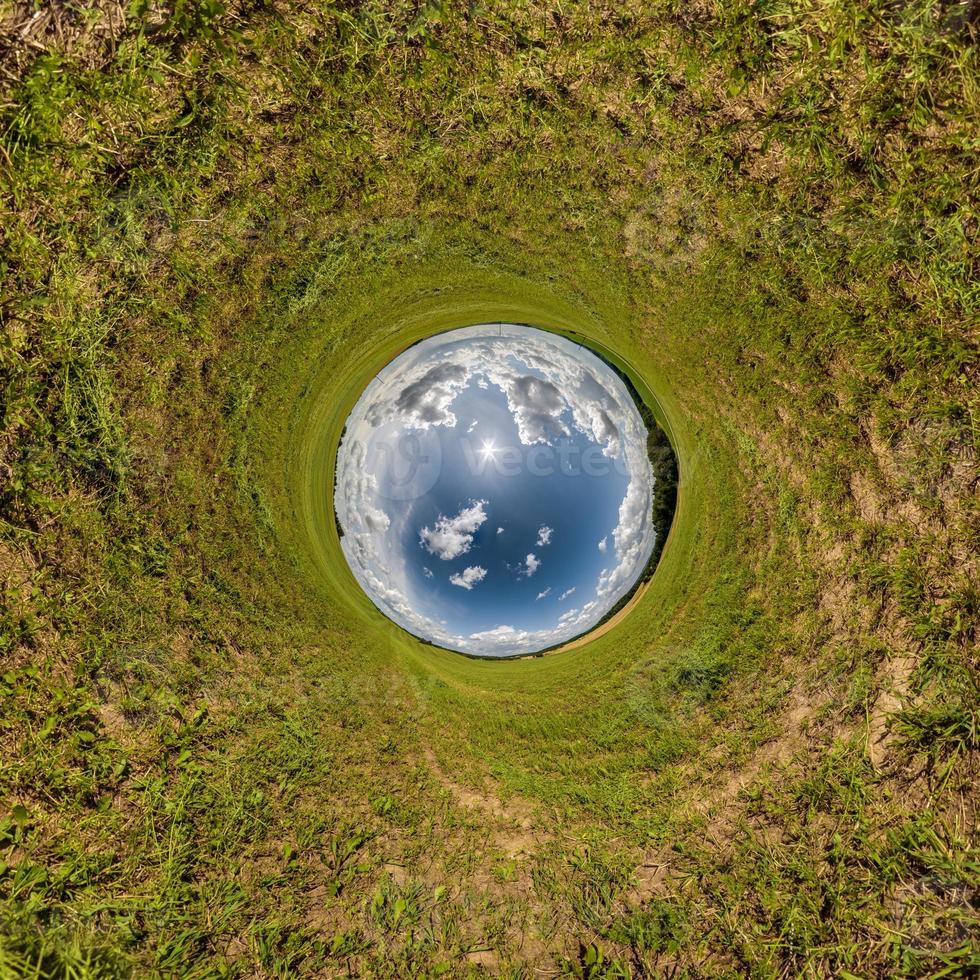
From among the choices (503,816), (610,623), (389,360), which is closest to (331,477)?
(389,360)

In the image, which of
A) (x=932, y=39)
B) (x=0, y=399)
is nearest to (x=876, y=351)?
(x=932, y=39)

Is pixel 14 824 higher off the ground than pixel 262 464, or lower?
lower

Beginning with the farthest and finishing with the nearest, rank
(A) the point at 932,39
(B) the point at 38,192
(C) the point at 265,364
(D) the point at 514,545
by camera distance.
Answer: (C) the point at 265,364 → (B) the point at 38,192 → (A) the point at 932,39 → (D) the point at 514,545

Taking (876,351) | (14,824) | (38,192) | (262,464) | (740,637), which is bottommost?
(14,824)

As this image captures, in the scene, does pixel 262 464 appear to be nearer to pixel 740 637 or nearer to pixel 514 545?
pixel 514 545

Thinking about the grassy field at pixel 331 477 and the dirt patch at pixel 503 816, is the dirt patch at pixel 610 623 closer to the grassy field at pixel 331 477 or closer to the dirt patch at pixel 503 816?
the grassy field at pixel 331 477

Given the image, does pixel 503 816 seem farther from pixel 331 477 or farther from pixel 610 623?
pixel 331 477

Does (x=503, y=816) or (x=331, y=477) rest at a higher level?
(x=331, y=477)
